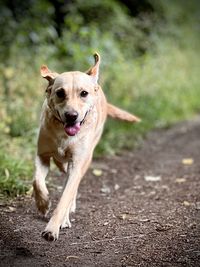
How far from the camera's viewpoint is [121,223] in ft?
17.0

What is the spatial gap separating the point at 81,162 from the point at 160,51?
365 inches

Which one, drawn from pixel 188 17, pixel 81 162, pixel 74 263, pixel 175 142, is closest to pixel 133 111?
pixel 175 142

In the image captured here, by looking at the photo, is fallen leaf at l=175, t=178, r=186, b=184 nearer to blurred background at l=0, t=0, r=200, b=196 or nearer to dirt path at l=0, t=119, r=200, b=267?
dirt path at l=0, t=119, r=200, b=267

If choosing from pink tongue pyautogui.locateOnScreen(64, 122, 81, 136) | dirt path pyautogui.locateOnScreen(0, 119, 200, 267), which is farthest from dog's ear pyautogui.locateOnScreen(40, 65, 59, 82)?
dirt path pyautogui.locateOnScreen(0, 119, 200, 267)

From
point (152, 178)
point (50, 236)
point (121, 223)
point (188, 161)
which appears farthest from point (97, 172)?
point (50, 236)

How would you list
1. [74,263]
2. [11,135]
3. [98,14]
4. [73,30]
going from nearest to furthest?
[74,263]
[11,135]
[73,30]
[98,14]

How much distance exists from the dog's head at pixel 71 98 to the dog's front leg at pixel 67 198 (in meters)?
0.32

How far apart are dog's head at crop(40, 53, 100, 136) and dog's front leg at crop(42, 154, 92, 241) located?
0.32 meters

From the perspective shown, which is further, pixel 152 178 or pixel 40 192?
pixel 152 178

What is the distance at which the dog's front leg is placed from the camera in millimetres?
4219

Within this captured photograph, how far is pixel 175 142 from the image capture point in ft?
32.0

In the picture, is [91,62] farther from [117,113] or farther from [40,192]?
[40,192]

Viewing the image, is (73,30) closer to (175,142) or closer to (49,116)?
(175,142)

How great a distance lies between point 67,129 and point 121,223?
3.48ft
